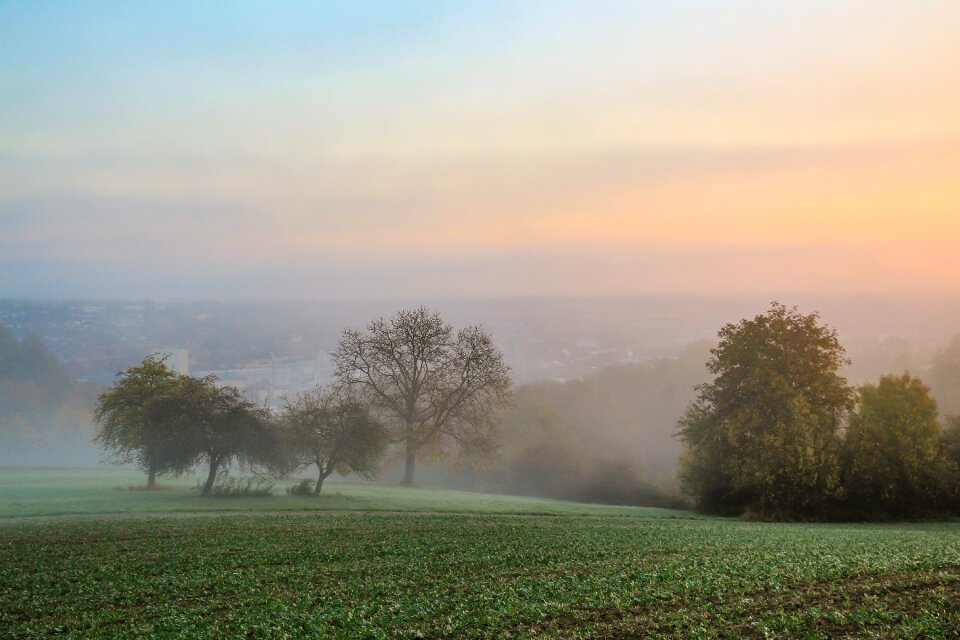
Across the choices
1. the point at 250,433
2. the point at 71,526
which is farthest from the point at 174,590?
the point at 250,433

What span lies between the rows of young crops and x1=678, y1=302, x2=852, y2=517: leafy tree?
17247 millimetres

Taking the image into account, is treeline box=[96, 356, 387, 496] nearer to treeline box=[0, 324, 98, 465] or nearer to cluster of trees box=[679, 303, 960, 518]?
cluster of trees box=[679, 303, 960, 518]

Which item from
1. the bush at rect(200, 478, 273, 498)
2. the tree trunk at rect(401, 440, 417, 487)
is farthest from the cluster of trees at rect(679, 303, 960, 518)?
the bush at rect(200, 478, 273, 498)

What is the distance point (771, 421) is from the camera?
54.9 metres

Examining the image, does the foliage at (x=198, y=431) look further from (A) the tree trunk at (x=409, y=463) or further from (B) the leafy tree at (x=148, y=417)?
(A) the tree trunk at (x=409, y=463)

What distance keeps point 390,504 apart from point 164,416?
19.1m

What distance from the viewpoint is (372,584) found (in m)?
23.0

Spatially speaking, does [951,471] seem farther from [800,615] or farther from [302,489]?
[302,489]

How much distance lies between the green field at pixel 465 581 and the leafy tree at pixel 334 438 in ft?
66.0

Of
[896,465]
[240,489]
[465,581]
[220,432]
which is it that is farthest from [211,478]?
[896,465]

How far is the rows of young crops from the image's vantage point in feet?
58.3

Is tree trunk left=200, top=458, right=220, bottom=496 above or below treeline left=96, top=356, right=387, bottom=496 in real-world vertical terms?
below

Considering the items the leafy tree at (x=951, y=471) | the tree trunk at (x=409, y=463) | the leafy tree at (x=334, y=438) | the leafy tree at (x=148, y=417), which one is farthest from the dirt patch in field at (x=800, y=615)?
the tree trunk at (x=409, y=463)

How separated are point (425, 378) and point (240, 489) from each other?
27740mm
